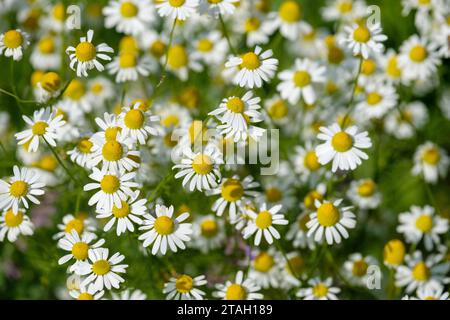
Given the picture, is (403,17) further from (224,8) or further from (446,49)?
(224,8)

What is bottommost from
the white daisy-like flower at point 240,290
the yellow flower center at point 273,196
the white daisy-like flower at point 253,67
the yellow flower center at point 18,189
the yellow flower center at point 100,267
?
the white daisy-like flower at point 240,290

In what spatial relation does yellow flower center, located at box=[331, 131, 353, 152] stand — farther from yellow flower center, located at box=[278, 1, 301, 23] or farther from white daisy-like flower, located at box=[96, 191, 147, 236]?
yellow flower center, located at box=[278, 1, 301, 23]

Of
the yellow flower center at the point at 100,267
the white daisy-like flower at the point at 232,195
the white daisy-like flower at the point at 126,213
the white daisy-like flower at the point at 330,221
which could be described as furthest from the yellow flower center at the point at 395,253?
the yellow flower center at the point at 100,267

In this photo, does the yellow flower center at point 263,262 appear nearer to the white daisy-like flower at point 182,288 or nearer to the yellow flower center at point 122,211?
the white daisy-like flower at point 182,288

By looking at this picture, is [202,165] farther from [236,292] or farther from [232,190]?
[236,292]
